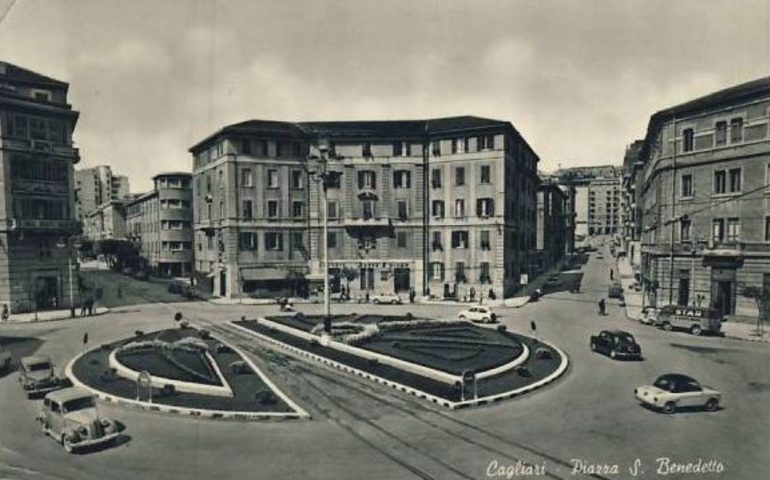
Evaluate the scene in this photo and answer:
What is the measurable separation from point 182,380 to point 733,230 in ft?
96.8

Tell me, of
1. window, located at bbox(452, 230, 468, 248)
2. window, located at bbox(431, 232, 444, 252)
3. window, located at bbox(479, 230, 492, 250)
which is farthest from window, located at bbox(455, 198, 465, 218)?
window, located at bbox(431, 232, 444, 252)

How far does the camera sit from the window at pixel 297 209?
56.0 m

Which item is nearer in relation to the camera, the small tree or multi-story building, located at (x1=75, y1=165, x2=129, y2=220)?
the small tree

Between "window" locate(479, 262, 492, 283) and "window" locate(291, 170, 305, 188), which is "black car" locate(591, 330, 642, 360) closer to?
"window" locate(479, 262, 492, 283)

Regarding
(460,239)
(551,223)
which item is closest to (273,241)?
(460,239)

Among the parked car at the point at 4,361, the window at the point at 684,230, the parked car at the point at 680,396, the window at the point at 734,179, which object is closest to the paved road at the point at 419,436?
the parked car at the point at 680,396

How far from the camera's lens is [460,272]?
4525 cm

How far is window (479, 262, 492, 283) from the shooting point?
1703 inches

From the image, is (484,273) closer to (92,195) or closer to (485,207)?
(485,207)

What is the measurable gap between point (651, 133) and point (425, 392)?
17.2 metres

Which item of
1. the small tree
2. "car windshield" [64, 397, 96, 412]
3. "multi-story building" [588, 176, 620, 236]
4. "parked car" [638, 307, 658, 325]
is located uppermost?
"multi-story building" [588, 176, 620, 236]

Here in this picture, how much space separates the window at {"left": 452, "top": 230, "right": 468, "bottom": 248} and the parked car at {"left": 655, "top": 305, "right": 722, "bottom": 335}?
1573 cm

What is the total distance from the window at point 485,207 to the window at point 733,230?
664 inches

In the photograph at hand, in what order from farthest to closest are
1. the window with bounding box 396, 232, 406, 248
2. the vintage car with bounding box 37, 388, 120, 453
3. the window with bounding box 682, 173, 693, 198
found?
1. the window with bounding box 396, 232, 406, 248
2. the window with bounding box 682, 173, 693, 198
3. the vintage car with bounding box 37, 388, 120, 453
